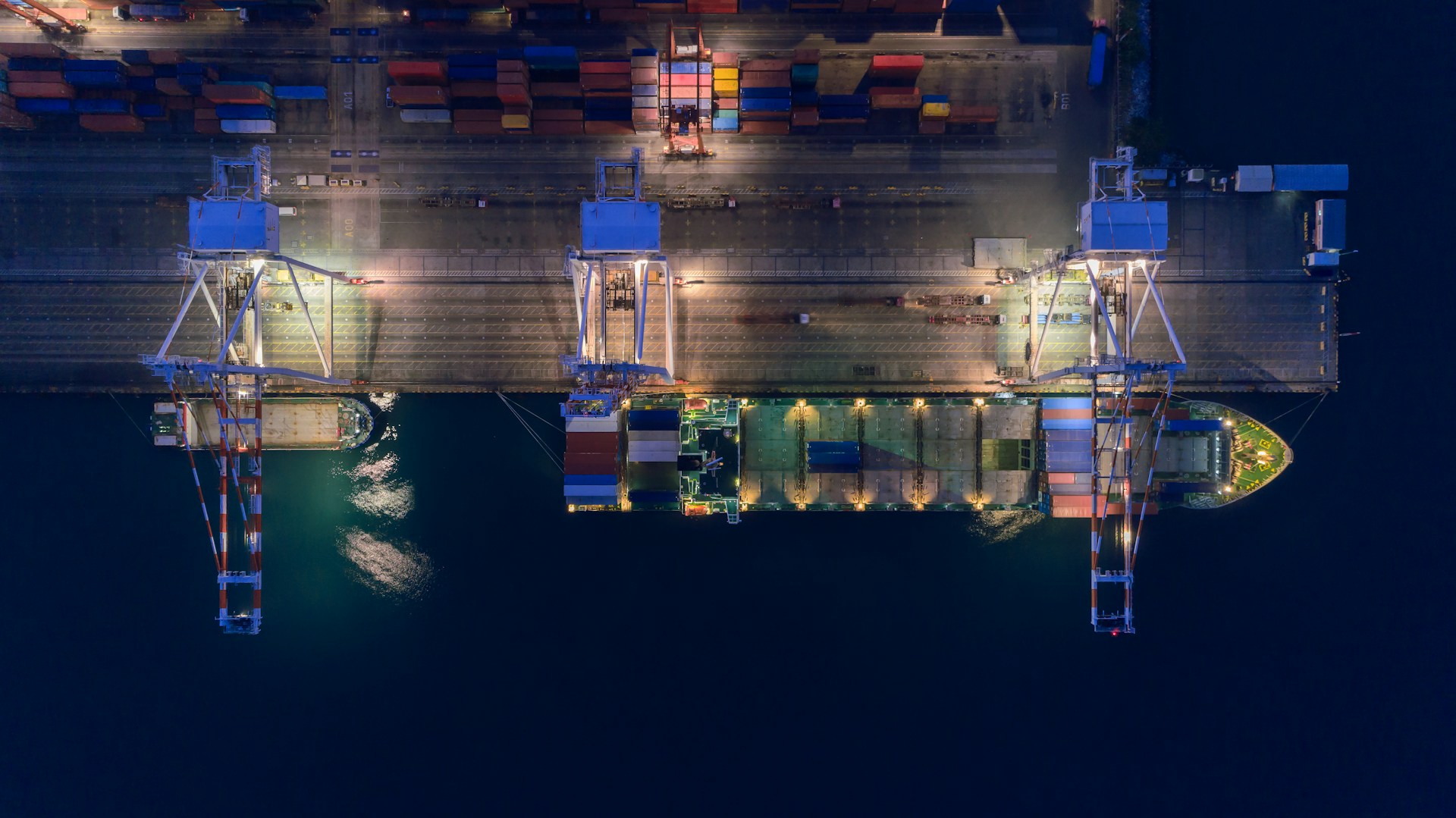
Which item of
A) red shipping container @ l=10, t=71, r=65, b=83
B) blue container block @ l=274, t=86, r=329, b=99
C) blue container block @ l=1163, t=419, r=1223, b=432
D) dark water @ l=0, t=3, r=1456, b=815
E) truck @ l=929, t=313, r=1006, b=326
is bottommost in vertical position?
dark water @ l=0, t=3, r=1456, b=815

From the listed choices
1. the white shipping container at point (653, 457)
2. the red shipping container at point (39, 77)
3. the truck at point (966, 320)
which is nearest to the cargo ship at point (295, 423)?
the white shipping container at point (653, 457)

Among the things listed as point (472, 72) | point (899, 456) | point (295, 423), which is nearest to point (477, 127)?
point (472, 72)

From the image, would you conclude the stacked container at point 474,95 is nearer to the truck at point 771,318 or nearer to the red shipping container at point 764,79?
the red shipping container at point 764,79

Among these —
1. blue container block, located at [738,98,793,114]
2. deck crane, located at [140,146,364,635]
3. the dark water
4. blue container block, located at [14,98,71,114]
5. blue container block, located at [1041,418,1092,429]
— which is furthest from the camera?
the dark water

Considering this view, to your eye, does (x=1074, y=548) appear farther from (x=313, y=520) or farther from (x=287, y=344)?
(x=287, y=344)

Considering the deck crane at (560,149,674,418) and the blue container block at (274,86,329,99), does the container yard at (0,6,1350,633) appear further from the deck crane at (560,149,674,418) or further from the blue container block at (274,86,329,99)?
the deck crane at (560,149,674,418)

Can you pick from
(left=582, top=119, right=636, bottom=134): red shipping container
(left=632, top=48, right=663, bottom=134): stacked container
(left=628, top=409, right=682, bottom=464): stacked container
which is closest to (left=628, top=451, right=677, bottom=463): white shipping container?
(left=628, top=409, right=682, bottom=464): stacked container
